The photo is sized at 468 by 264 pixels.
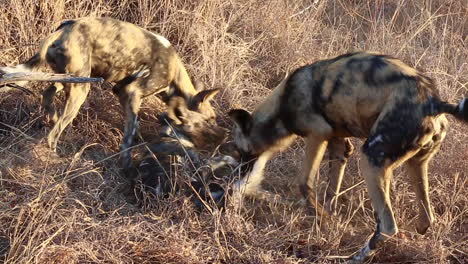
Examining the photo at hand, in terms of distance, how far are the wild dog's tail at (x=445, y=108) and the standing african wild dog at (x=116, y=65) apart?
77.0 inches

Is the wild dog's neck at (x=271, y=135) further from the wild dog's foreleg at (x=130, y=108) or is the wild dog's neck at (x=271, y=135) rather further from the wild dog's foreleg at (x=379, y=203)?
the wild dog's foreleg at (x=130, y=108)

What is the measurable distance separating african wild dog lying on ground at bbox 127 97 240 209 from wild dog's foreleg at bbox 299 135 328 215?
1.33 ft

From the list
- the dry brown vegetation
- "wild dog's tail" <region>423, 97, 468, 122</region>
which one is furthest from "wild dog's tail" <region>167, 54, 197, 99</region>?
"wild dog's tail" <region>423, 97, 468, 122</region>

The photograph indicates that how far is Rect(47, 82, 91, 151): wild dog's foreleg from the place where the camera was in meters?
4.91

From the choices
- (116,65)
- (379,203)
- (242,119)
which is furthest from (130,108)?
(379,203)

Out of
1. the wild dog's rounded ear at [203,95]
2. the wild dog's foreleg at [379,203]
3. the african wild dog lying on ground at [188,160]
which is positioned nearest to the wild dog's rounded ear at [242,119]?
the african wild dog lying on ground at [188,160]

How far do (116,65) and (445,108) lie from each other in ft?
7.86

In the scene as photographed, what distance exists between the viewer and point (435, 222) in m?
4.07

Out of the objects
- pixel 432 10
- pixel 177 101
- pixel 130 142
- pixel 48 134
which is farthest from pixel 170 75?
pixel 432 10

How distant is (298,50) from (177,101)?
48.5 inches

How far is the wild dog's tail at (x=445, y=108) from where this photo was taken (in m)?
3.58

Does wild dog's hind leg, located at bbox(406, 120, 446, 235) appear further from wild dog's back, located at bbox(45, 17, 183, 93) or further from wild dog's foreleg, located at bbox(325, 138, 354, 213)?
wild dog's back, located at bbox(45, 17, 183, 93)

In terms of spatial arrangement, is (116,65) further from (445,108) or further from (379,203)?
(445,108)

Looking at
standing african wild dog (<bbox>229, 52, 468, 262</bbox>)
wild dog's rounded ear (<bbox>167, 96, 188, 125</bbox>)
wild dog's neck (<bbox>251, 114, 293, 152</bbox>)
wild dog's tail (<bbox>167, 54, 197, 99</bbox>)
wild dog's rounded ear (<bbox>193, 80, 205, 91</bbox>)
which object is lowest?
wild dog's rounded ear (<bbox>167, 96, 188, 125</bbox>)
